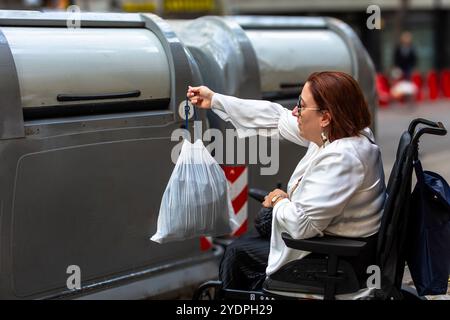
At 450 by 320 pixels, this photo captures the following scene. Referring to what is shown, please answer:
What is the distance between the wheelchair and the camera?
256 cm

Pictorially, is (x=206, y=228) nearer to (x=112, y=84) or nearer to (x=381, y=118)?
(x=112, y=84)

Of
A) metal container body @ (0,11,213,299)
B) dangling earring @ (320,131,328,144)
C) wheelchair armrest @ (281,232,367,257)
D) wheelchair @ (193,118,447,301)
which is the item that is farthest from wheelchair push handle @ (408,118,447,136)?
metal container body @ (0,11,213,299)

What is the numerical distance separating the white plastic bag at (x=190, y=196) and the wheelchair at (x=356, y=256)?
59 cm

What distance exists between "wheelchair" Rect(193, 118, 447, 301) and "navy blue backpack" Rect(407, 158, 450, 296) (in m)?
0.06

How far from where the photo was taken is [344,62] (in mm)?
5367

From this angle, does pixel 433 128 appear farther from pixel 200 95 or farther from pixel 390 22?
pixel 390 22

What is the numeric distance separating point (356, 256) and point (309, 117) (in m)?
0.60

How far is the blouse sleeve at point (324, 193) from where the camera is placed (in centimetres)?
254

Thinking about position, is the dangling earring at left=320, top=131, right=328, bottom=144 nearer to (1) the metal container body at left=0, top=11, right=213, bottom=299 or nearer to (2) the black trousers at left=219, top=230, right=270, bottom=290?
(2) the black trousers at left=219, top=230, right=270, bottom=290

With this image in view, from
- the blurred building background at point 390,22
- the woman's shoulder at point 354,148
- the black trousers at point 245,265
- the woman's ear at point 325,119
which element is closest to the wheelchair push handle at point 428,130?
the woman's shoulder at point 354,148

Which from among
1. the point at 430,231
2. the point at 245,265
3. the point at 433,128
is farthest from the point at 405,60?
the point at 430,231

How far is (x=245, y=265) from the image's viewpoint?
10.4 ft
